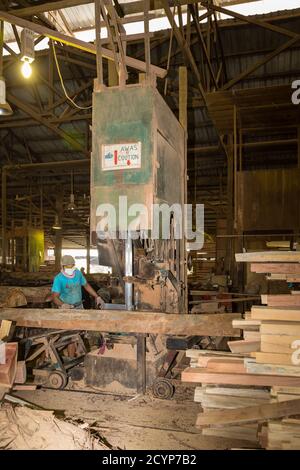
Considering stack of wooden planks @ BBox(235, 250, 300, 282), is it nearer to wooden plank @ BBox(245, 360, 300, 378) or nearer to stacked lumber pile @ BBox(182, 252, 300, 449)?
stacked lumber pile @ BBox(182, 252, 300, 449)

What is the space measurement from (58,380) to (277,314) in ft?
9.81

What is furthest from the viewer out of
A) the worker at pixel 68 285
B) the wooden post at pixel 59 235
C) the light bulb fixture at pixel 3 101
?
the wooden post at pixel 59 235

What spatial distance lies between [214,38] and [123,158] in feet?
19.7

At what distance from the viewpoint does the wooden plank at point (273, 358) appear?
304 centimetres

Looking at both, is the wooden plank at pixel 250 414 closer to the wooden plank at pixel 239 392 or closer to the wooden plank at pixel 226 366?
the wooden plank at pixel 239 392

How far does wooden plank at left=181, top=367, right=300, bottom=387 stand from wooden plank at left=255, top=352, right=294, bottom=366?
163mm

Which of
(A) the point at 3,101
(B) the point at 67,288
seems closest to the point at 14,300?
(B) the point at 67,288

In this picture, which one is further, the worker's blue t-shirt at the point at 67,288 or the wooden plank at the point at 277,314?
the worker's blue t-shirt at the point at 67,288

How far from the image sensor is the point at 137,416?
4070 millimetres

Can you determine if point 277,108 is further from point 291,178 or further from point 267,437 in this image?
point 267,437

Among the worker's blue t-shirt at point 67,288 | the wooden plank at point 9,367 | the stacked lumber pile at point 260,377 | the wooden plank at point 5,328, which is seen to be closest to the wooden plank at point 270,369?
the stacked lumber pile at point 260,377

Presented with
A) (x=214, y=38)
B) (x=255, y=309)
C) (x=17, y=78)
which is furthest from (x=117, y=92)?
(x=17, y=78)

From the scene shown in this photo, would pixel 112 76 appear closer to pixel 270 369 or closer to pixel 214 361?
pixel 214 361

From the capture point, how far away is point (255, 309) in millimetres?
3205
